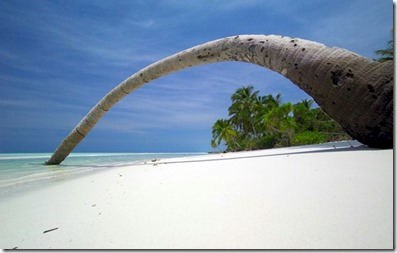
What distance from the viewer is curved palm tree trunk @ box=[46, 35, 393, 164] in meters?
2.81

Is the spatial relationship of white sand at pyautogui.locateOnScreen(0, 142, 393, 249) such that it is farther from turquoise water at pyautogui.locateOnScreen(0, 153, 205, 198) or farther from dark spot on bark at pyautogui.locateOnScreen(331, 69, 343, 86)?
turquoise water at pyautogui.locateOnScreen(0, 153, 205, 198)

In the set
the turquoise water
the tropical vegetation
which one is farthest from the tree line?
the turquoise water

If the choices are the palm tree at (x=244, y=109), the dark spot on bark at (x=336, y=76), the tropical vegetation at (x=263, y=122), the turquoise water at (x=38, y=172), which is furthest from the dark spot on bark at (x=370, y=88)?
the palm tree at (x=244, y=109)

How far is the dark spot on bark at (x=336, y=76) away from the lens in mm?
3125

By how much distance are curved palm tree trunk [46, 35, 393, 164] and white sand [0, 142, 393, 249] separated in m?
1.16

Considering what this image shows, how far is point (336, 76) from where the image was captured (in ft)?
10.3

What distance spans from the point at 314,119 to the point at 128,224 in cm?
2911

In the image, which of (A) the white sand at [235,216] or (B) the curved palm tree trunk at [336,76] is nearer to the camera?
(A) the white sand at [235,216]

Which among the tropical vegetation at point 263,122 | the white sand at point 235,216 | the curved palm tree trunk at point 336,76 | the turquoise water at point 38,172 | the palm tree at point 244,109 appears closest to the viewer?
the white sand at point 235,216

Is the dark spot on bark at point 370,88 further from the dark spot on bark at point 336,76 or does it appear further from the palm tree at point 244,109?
the palm tree at point 244,109

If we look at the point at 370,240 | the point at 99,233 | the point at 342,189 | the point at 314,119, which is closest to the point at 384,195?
the point at 342,189

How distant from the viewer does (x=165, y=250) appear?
0.99m

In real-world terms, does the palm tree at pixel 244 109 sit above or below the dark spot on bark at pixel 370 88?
above

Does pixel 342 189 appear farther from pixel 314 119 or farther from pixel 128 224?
pixel 314 119
